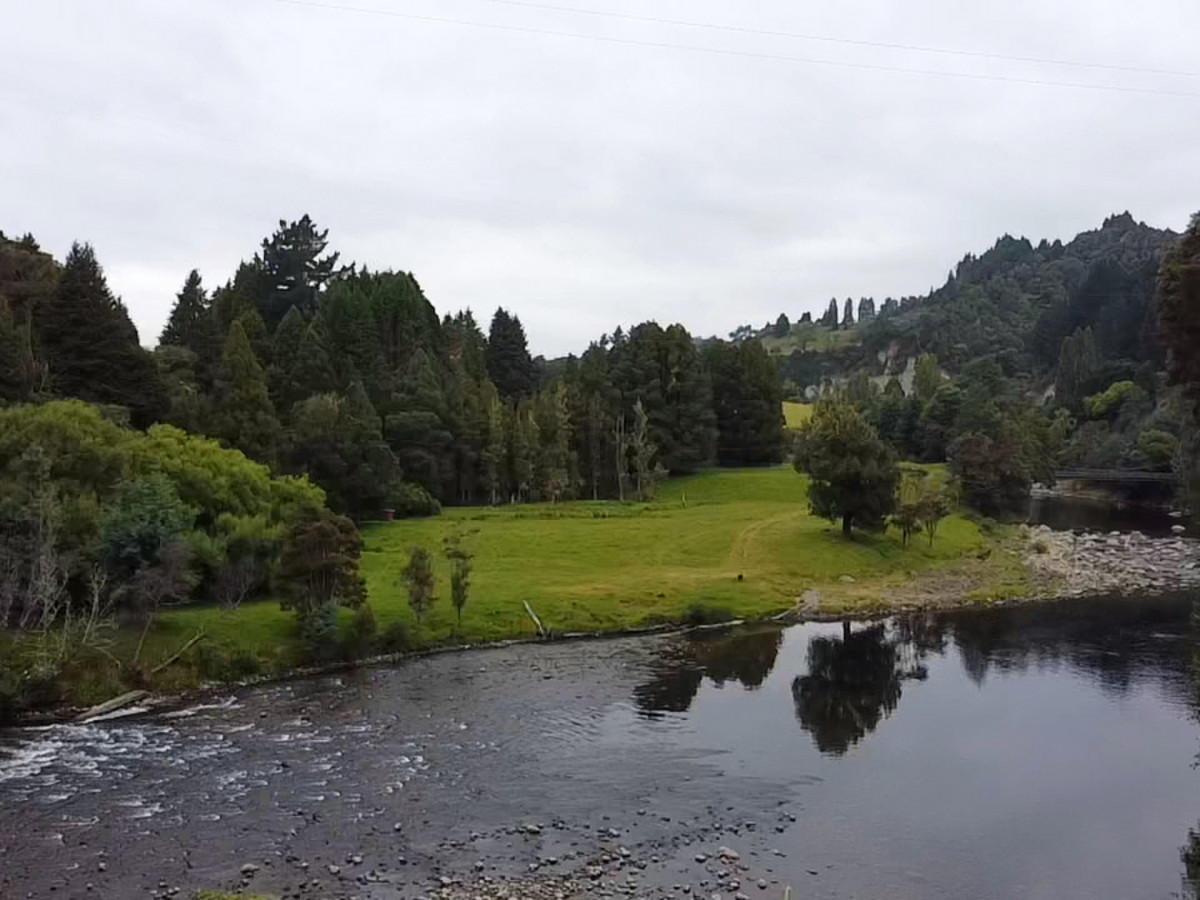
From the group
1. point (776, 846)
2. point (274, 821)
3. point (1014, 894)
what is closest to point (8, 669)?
point (274, 821)

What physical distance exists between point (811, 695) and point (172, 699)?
74.9ft

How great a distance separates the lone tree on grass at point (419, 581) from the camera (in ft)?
143

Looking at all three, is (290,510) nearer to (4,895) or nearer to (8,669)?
(8,669)

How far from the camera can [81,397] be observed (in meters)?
69.0

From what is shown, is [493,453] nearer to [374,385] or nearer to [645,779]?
[374,385]

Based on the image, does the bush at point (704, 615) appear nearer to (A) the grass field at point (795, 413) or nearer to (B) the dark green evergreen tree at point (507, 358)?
(B) the dark green evergreen tree at point (507, 358)

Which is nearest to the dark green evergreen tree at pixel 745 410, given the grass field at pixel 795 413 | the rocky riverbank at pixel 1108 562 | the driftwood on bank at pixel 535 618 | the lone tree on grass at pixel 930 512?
the rocky riverbank at pixel 1108 562

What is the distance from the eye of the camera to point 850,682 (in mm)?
41375

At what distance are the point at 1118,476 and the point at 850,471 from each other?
76388 millimetres

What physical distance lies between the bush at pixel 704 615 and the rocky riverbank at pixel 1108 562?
2111cm

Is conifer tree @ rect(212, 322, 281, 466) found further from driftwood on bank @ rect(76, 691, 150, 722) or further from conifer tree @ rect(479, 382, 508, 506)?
A: driftwood on bank @ rect(76, 691, 150, 722)

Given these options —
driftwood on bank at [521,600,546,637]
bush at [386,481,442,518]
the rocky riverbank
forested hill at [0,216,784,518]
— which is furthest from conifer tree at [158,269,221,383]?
the rocky riverbank

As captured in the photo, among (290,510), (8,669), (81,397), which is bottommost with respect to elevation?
(8,669)

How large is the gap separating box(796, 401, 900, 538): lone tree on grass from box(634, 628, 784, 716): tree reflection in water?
61.4 ft
